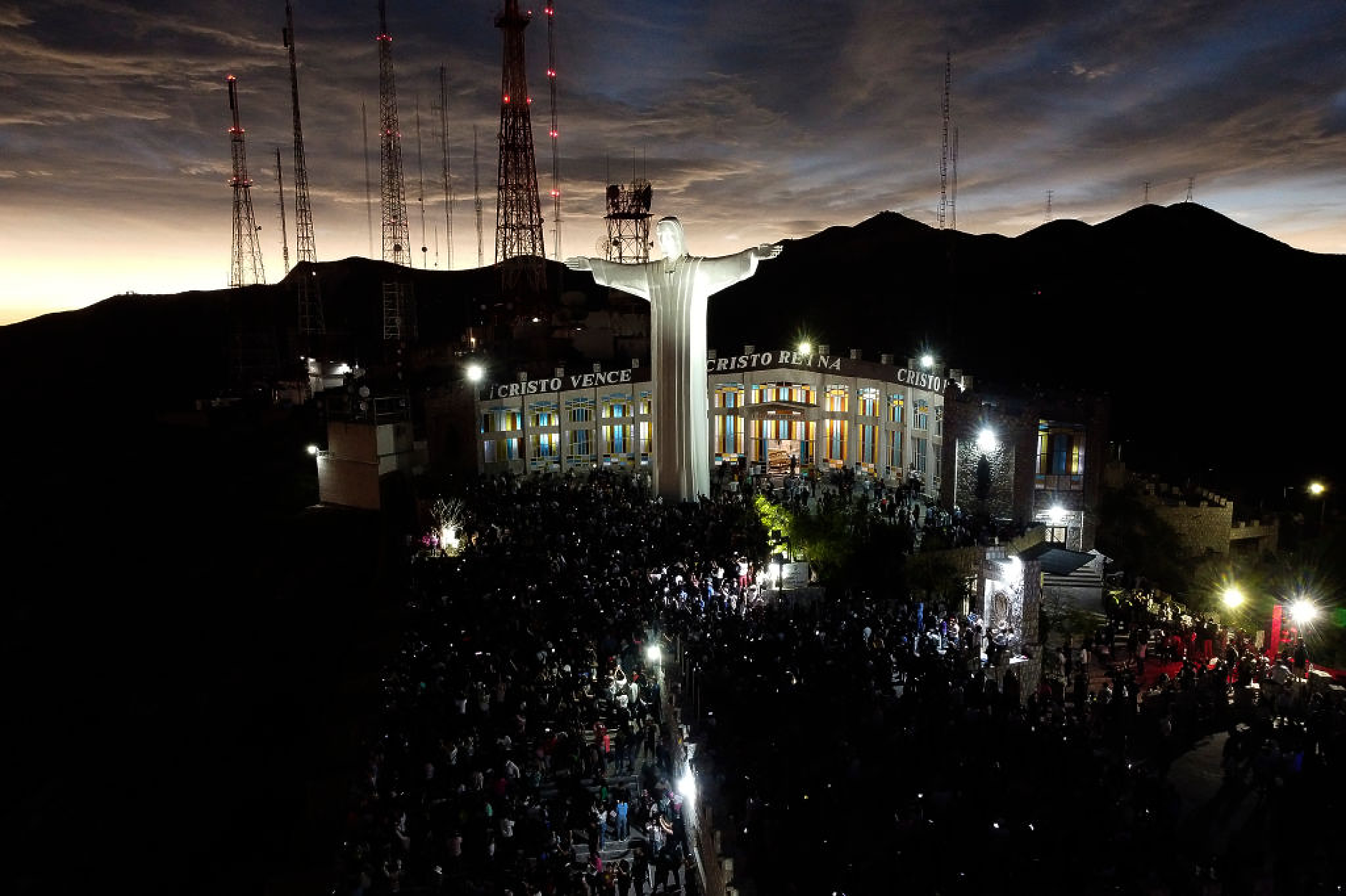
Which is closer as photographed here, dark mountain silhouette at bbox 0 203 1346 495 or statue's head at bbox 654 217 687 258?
statue's head at bbox 654 217 687 258

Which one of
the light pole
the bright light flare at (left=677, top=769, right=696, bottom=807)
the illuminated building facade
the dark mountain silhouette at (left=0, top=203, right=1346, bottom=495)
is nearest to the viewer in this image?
the bright light flare at (left=677, top=769, right=696, bottom=807)

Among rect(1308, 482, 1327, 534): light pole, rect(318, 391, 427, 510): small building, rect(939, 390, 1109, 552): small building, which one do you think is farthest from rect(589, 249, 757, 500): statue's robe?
rect(1308, 482, 1327, 534): light pole

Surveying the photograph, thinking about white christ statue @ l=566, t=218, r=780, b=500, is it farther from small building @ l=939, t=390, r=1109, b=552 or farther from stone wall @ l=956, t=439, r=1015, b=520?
small building @ l=939, t=390, r=1109, b=552

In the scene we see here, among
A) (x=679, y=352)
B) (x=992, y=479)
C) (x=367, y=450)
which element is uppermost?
(x=679, y=352)

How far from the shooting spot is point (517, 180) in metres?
48.3

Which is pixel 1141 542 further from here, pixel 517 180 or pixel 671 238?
pixel 517 180

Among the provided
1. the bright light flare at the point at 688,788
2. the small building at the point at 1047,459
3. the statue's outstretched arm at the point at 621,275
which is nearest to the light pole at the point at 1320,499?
the small building at the point at 1047,459

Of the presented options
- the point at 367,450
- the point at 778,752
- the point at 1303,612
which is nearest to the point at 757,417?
the point at 367,450

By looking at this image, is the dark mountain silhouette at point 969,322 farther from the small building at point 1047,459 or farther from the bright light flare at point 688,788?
the bright light flare at point 688,788

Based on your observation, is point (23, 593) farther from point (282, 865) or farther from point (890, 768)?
point (890, 768)

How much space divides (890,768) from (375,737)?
29.2 ft

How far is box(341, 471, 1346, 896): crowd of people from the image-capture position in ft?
37.1

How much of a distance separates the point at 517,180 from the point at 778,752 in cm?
4118

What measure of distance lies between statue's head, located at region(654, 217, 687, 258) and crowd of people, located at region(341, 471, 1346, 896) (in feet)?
36.7
